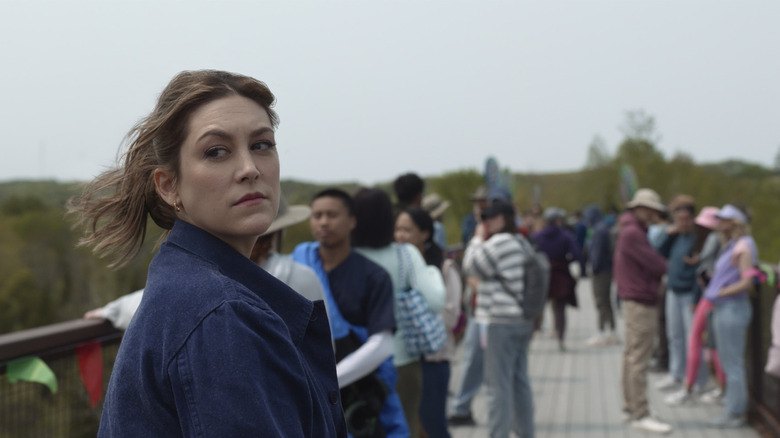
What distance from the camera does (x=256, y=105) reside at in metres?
1.45

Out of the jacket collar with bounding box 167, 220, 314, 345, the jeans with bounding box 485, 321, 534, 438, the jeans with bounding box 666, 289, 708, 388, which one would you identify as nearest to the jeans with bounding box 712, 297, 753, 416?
the jeans with bounding box 666, 289, 708, 388

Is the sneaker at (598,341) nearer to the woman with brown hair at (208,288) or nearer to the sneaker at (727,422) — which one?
the sneaker at (727,422)

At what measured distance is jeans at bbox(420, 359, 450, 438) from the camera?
507 cm

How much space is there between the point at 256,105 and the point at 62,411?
217 cm

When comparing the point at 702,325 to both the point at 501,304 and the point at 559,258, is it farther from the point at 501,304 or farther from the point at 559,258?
the point at 559,258

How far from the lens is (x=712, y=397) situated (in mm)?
7891

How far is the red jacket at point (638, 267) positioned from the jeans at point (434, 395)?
8.01 feet

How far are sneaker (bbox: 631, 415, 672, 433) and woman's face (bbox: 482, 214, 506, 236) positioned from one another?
248cm

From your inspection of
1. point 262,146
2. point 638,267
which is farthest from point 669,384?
point 262,146

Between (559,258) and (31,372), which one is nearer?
(31,372)

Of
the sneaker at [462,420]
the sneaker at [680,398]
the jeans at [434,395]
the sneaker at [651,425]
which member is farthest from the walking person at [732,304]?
the jeans at [434,395]

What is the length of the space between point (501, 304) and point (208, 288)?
184 inches

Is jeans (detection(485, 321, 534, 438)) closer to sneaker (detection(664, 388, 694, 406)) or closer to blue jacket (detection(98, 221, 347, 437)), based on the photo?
sneaker (detection(664, 388, 694, 406))

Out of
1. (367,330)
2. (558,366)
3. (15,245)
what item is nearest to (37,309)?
(15,245)
